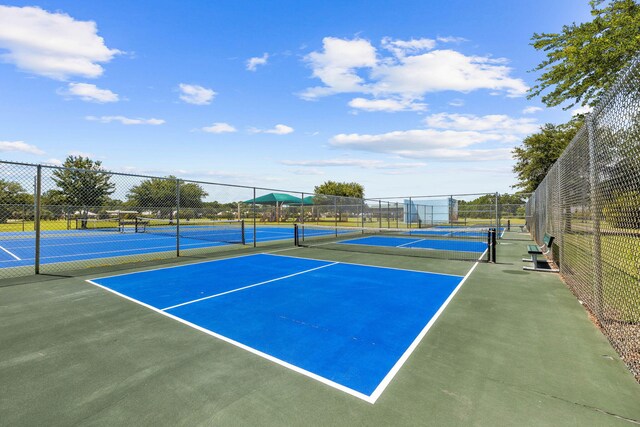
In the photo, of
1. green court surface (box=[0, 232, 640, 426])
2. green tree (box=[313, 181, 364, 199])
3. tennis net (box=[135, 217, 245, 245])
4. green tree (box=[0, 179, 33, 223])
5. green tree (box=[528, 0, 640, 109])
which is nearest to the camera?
green court surface (box=[0, 232, 640, 426])

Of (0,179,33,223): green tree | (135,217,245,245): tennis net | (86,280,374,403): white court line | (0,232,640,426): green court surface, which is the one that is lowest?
(0,232,640,426): green court surface

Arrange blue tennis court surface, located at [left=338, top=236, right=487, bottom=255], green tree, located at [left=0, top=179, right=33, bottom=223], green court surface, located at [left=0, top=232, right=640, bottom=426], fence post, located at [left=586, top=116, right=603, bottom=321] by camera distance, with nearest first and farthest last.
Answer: green court surface, located at [left=0, top=232, right=640, bottom=426], fence post, located at [left=586, top=116, right=603, bottom=321], blue tennis court surface, located at [left=338, top=236, right=487, bottom=255], green tree, located at [left=0, top=179, right=33, bottom=223]

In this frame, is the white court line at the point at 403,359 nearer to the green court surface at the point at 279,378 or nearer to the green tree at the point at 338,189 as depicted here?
the green court surface at the point at 279,378

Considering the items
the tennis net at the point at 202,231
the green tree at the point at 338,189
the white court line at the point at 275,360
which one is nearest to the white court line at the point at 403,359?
the white court line at the point at 275,360

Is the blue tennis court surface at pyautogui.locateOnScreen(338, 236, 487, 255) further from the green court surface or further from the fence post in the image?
the green court surface

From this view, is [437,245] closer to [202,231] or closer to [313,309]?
[313,309]

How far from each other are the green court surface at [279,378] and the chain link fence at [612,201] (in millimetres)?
448

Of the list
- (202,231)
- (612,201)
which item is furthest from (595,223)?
(202,231)

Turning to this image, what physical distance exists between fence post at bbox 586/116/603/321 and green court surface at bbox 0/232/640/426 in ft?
1.57

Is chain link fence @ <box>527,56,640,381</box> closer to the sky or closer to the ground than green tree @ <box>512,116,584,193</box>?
closer to the ground

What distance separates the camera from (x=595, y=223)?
477 centimetres

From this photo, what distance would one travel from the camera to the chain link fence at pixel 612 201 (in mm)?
3520

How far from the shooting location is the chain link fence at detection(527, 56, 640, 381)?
352cm

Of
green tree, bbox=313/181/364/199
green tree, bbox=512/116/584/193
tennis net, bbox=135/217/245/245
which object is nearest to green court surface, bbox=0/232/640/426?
tennis net, bbox=135/217/245/245
